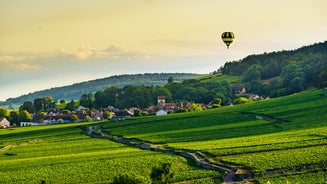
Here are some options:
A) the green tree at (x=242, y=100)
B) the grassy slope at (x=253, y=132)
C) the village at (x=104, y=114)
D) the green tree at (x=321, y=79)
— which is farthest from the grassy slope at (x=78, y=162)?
the green tree at (x=321, y=79)

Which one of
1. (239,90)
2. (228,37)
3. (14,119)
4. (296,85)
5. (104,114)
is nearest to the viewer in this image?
(228,37)

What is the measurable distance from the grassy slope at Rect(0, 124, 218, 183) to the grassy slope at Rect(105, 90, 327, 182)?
6535 millimetres

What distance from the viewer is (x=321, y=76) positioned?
443ft

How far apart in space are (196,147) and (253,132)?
1635 cm

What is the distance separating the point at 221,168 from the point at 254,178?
17.7 feet

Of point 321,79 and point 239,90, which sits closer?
point 321,79

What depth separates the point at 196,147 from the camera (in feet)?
242

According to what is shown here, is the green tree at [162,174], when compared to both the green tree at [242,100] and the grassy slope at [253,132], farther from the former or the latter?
the green tree at [242,100]

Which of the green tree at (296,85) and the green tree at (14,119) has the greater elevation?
the green tree at (296,85)

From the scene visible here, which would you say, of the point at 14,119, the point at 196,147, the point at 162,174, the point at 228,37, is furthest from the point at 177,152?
the point at 14,119

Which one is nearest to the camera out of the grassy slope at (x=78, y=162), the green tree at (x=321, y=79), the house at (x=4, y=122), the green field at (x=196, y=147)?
the green field at (x=196, y=147)

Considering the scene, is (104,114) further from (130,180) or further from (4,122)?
(130,180)

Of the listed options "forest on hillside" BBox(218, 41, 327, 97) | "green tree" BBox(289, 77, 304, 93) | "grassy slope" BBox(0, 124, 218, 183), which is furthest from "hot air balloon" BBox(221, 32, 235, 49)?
"green tree" BBox(289, 77, 304, 93)

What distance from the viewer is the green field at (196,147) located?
57.3 metres
